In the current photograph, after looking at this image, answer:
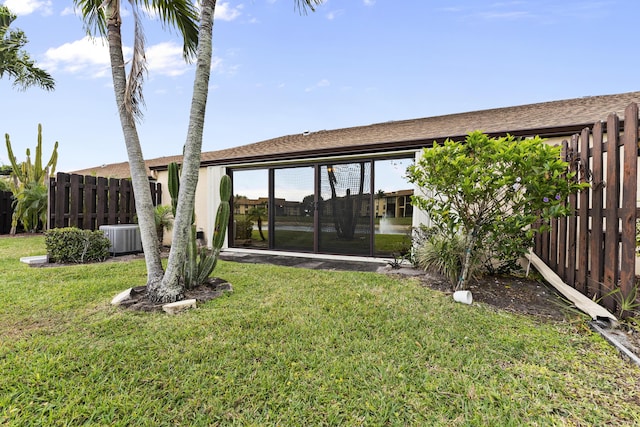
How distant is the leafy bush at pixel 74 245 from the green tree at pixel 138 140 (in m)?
3.76

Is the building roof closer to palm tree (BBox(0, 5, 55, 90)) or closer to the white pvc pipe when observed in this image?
the white pvc pipe

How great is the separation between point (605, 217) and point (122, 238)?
9573 mm

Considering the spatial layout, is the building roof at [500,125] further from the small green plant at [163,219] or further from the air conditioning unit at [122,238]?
the air conditioning unit at [122,238]

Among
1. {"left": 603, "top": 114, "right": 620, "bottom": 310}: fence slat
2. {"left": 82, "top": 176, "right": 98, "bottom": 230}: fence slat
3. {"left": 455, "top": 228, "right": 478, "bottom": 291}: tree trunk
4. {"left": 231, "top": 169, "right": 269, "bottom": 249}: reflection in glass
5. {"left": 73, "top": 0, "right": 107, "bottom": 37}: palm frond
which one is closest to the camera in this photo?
{"left": 603, "top": 114, "right": 620, "bottom": 310}: fence slat

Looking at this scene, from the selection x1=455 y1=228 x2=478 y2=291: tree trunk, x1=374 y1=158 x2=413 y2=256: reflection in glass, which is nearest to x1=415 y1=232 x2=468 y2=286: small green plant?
x1=455 y1=228 x2=478 y2=291: tree trunk

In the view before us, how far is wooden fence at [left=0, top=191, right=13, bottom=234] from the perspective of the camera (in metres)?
12.0

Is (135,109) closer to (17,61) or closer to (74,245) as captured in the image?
(74,245)

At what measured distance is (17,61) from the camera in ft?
40.6

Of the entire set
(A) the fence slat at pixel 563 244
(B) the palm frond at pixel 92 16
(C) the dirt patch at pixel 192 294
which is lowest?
(C) the dirt patch at pixel 192 294

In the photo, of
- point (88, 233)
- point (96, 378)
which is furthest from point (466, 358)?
point (88, 233)

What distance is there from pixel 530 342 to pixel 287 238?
6172 millimetres

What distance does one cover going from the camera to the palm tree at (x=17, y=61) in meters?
11.6

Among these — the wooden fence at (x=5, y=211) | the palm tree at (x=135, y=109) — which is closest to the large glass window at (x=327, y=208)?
the palm tree at (x=135, y=109)

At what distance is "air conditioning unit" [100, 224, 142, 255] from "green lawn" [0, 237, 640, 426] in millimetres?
3749
